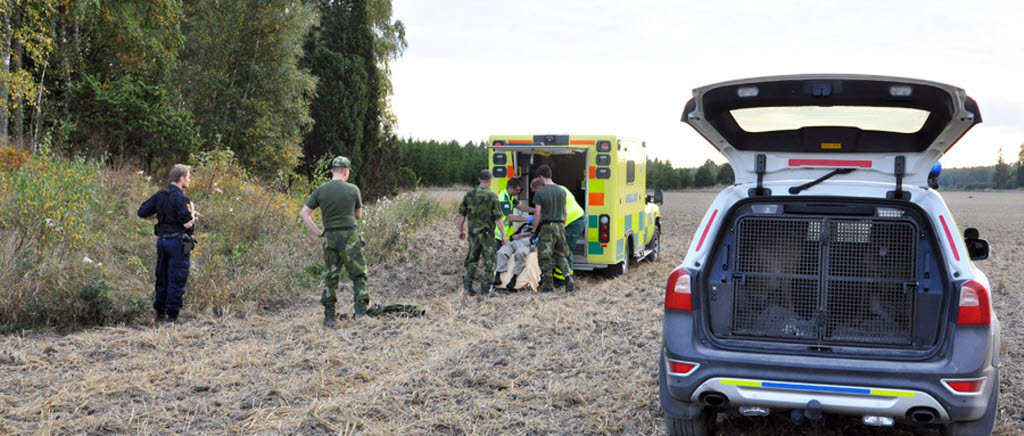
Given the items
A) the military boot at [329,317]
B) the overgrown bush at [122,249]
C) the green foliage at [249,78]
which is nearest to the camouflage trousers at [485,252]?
the overgrown bush at [122,249]

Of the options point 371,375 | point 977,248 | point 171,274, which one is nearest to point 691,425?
point 977,248

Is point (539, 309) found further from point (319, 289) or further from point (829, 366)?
point (829, 366)

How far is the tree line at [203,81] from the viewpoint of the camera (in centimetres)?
1755

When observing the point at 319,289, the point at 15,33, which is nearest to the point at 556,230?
the point at 319,289

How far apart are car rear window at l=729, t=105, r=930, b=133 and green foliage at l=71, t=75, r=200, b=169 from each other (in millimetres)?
16127

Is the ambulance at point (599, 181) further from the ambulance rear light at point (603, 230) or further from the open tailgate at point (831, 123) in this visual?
the open tailgate at point (831, 123)

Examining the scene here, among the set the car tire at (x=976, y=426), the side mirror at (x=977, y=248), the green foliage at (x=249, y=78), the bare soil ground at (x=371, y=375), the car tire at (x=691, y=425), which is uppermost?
the green foliage at (x=249, y=78)

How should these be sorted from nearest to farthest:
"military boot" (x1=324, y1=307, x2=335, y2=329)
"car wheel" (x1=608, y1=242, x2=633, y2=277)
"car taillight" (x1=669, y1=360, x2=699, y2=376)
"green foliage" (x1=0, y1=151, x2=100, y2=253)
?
"car taillight" (x1=669, y1=360, x2=699, y2=376)
"military boot" (x1=324, y1=307, x2=335, y2=329)
"green foliage" (x1=0, y1=151, x2=100, y2=253)
"car wheel" (x1=608, y1=242, x2=633, y2=277)

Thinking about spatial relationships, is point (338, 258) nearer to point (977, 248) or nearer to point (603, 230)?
point (603, 230)

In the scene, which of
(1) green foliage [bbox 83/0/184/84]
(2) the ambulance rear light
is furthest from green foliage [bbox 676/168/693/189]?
(2) the ambulance rear light

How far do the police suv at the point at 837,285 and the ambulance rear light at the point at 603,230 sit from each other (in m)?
7.00

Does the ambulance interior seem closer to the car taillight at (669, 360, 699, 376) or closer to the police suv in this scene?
the police suv

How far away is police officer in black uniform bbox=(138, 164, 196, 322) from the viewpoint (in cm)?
826

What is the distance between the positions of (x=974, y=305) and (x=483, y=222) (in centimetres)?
705
